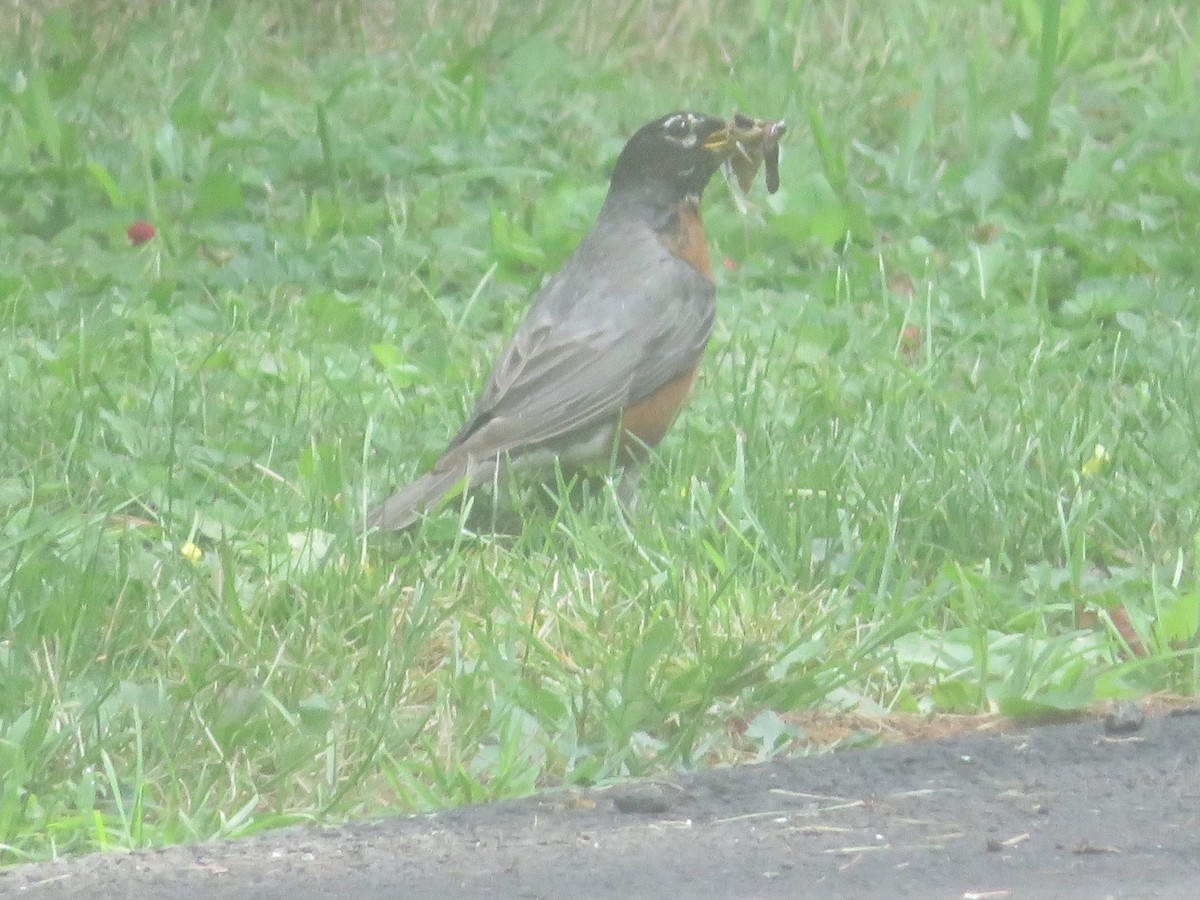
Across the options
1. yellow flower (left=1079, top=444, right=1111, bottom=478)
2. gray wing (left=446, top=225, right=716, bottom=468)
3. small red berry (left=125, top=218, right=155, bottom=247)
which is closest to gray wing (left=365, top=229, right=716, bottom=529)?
gray wing (left=446, top=225, right=716, bottom=468)

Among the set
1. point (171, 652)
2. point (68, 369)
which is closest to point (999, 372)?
point (68, 369)

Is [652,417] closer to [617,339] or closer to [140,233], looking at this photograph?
[617,339]

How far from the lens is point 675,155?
5754 millimetres

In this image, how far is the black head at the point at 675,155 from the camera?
Answer: 5742 mm

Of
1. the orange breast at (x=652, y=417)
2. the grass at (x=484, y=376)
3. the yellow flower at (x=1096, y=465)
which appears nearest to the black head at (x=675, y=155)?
the grass at (x=484, y=376)

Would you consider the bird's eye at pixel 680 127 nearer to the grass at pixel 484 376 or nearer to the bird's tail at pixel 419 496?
the grass at pixel 484 376

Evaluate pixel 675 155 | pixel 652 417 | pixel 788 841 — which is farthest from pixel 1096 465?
pixel 788 841

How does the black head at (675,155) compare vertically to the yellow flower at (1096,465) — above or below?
above

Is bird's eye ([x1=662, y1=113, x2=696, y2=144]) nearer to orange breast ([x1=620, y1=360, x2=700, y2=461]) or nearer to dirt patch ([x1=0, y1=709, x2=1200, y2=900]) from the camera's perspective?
orange breast ([x1=620, y1=360, x2=700, y2=461])

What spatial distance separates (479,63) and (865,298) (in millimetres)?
2662

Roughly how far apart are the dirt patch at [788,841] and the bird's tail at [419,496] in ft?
4.13

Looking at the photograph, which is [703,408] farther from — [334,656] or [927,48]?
[927,48]

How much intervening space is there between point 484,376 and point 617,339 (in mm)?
752

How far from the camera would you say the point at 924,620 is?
4.12 meters
